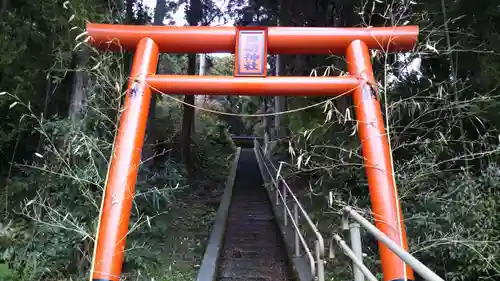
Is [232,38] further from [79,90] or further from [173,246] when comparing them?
[173,246]

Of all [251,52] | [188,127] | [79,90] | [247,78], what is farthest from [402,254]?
[188,127]

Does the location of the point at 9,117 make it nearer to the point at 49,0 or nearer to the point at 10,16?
the point at 10,16

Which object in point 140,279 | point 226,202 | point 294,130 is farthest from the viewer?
point 226,202

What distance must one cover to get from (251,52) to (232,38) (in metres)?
0.32

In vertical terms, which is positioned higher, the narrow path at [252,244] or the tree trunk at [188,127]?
the tree trunk at [188,127]

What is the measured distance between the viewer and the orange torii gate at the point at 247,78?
4.28 meters

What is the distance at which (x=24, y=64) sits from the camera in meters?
6.65

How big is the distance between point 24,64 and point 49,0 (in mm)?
1171

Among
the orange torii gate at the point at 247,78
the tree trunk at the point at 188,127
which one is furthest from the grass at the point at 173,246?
the tree trunk at the point at 188,127

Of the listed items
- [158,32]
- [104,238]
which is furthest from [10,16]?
[104,238]

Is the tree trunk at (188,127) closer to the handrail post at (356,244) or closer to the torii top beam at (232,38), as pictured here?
the torii top beam at (232,38)

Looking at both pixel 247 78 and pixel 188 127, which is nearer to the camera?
pixel 247 78

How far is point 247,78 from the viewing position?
496 cm

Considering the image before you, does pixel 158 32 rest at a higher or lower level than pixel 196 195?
higher
